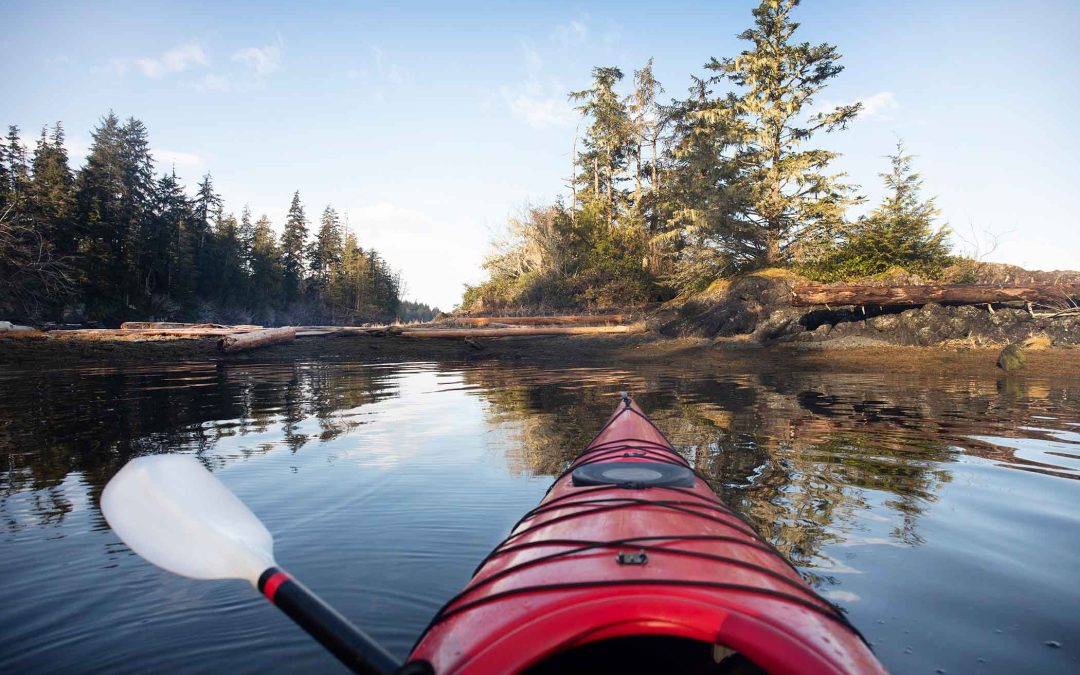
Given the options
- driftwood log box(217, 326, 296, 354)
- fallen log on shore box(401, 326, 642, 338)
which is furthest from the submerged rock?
driftwood log box(217, 326, 296, 354)

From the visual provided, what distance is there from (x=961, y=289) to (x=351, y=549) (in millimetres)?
16176

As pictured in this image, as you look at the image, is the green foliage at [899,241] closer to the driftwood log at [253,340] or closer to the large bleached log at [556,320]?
the large bleached log at [556,320]

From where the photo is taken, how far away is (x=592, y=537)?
1851 mm

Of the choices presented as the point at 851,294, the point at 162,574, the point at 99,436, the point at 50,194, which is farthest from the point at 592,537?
the point at 50,194

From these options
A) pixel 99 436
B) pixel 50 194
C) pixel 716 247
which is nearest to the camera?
pixel 99 436

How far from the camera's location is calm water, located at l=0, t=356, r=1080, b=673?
2.23 meters

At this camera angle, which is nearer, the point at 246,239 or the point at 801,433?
the point at 801,433

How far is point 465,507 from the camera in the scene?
12.5 feet

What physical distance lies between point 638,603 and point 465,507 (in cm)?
271

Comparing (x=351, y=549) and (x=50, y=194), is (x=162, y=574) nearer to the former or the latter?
(x=351, y=549)

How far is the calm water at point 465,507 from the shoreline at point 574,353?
493 centimetres

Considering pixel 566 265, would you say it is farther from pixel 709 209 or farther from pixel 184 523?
pixel 184 523

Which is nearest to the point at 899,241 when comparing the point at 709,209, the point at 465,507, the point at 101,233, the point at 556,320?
the point at 709,209

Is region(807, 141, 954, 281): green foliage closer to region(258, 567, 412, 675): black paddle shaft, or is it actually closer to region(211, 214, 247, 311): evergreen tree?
region(258, 567, 412, 675): black paddle shaft
